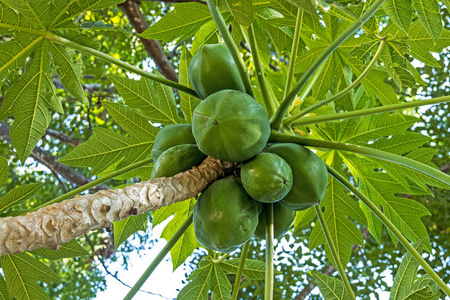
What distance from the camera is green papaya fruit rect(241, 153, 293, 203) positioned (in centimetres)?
143

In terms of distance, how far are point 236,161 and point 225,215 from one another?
0.17 metres

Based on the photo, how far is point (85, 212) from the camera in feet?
3.73

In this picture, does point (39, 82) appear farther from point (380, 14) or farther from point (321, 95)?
point (380, 14)

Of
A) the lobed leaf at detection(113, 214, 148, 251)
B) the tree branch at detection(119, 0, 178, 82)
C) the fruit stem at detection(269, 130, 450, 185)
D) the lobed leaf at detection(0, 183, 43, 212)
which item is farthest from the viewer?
the tree branch at detection(119, 0, 178, 82)

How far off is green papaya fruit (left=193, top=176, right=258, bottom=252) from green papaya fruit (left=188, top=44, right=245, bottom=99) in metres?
0.35

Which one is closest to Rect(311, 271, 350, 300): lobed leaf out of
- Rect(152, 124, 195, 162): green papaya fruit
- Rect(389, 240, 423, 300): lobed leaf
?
Rect(389, 240, 423, 300): lobed leaf

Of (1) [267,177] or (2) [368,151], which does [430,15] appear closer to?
(2) [368,151]

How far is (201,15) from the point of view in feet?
7.37

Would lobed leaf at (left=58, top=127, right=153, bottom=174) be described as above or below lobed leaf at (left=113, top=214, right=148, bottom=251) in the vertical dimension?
above

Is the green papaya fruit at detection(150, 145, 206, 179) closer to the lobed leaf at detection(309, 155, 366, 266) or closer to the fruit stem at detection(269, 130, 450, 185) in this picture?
the fruit stem at detection(269, 130, 450, 185)

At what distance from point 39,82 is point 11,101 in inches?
5.2

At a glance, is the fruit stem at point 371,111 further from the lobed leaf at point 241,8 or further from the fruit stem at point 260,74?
the lobed leaf at point 241,8

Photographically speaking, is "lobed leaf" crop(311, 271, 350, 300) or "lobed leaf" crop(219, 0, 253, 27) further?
"lobed leaf" crop(311, 271, 350, 300)

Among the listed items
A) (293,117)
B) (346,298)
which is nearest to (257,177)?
(293,117)
